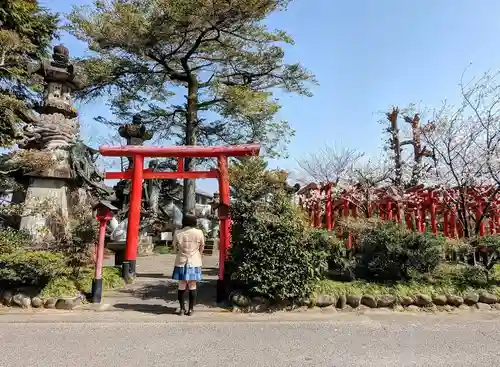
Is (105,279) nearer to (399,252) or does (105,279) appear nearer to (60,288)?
(60,288)

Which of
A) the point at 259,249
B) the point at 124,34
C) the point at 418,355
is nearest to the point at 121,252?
the point at 259,249

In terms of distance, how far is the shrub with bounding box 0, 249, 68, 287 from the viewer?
20.1 feet

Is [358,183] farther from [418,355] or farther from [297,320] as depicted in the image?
[418,355]

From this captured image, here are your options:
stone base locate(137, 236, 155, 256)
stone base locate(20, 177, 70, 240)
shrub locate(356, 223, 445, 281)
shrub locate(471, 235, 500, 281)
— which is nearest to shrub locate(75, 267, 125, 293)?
stone base locate(20, 177, 70, 240)

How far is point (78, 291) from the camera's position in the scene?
6.50 meters

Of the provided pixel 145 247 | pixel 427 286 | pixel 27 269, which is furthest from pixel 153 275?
pixel 145 247

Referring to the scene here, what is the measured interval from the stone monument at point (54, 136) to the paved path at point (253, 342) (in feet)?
14.8

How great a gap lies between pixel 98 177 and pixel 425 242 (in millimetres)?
8823

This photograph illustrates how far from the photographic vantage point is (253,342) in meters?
4.45

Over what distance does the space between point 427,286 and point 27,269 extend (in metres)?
7.22

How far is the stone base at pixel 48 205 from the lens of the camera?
8.65 meters

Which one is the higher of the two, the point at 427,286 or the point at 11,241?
the point at 11,241

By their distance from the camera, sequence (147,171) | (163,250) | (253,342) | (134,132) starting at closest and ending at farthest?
(253,342) → (147,171) → (134,132) → (163,250)

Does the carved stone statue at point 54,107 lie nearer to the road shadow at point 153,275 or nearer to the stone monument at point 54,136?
the stone monument at point 54,136
